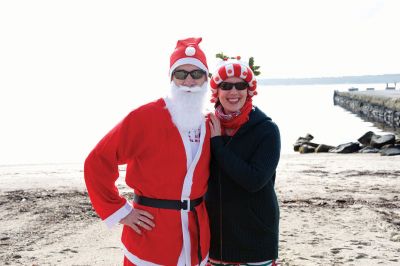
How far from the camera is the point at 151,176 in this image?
271 centimetres

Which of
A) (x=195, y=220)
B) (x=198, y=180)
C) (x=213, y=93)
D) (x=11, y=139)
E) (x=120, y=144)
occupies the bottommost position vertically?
(x=11, y=139)

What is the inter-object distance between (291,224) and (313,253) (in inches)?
43.5

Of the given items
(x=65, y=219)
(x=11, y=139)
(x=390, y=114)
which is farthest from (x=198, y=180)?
(x=390, y=114)

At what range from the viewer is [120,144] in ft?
8.73

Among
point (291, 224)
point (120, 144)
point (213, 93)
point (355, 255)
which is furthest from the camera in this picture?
point (291, 224)

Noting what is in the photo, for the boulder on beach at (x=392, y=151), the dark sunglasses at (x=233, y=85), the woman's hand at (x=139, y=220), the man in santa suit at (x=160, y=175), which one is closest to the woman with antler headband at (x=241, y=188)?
the dark sunglasses at (x=233, y=85)

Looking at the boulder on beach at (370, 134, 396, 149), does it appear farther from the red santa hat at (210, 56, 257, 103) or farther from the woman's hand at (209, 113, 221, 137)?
the woman's hand at (209, 113, 221, 137)

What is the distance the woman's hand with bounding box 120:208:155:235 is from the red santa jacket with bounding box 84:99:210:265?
0.12 feet

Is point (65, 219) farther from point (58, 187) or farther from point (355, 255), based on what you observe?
point (355, 255)

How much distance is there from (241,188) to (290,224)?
12.2 feet

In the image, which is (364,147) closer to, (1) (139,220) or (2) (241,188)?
(2) (241,188)

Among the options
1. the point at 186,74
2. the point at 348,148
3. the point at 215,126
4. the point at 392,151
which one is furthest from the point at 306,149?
the point at 186,74

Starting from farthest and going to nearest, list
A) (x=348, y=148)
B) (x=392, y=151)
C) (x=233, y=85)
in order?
(x=348, y=148), (x=392, y=151), (x=233, y=85)

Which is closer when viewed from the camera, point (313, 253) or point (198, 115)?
point (198, 115)
